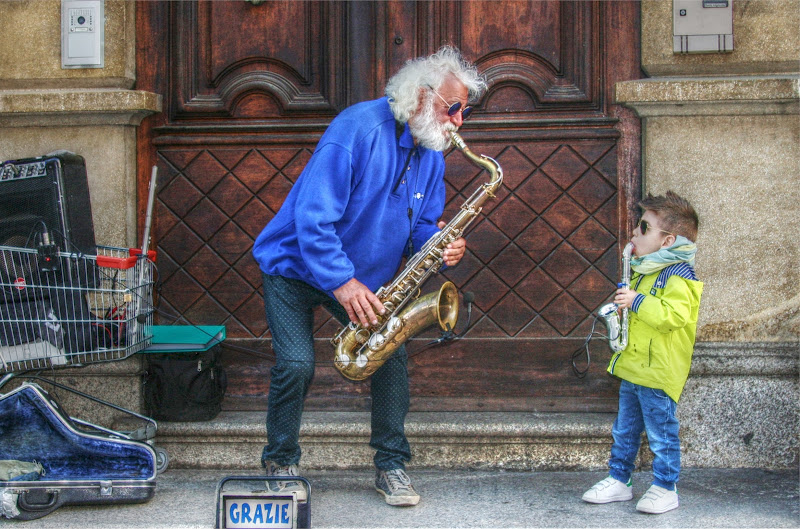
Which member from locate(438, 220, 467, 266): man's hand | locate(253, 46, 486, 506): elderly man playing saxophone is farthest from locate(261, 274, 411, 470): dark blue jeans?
locate(438, 220, 467, 266): man's hand

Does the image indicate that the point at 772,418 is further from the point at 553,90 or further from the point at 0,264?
the point at 0,264

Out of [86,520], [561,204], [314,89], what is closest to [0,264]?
[86,520]

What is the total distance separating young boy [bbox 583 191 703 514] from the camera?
148 inches

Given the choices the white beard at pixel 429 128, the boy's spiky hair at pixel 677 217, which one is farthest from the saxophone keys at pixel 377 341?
the boy's spiky hair at pixel 677 217

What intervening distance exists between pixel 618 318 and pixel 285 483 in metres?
1.60

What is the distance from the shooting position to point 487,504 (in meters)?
4.00

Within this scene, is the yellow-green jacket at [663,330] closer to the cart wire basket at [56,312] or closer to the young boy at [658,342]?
the young boy at [658,342]

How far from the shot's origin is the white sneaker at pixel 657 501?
3836 millimetres

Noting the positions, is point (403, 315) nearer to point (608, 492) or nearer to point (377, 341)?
point (377, 341)

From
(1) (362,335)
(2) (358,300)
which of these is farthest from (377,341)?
(2) (358,300)

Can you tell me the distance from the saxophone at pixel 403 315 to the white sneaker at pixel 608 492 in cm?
97

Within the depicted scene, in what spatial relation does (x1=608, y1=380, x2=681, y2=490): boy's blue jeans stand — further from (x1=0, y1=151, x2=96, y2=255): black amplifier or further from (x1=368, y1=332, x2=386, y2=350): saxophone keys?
(x1=0, y1=151, x2=96, y2=255): black amplifier

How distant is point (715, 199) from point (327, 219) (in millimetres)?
2224

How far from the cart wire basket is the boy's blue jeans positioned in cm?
228
